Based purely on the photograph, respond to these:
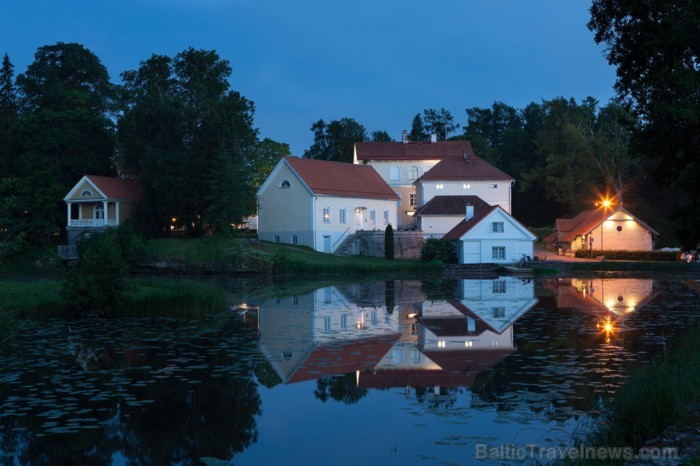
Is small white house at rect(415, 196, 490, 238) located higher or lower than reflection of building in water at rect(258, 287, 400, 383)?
higher

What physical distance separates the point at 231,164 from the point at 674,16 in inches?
1507

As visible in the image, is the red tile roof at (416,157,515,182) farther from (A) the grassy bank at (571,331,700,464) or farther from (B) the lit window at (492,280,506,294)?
(A) the grassy bank at (571,331,700,464)

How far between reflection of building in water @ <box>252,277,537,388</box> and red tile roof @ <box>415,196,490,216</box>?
28.4 m

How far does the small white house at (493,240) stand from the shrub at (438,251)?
0.64 m

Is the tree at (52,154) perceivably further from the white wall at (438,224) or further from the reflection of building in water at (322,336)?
the reflection of building in water at (322,336)

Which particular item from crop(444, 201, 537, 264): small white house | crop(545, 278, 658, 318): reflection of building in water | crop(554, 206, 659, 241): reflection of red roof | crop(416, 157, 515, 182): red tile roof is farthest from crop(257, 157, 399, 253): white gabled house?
crop(545, 278, 658, 318): reflection of building in water

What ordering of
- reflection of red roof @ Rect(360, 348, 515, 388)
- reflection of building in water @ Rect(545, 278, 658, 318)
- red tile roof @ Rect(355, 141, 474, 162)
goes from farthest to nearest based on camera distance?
red tile roof @ Rect(355, 141, 474, 162) → reflection of building in water @ Rect(545, 278, 658, 318) → reflection of red roof @ Rect(360, 348, 515, 388)

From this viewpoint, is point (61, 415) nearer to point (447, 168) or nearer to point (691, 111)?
point (691, 111)

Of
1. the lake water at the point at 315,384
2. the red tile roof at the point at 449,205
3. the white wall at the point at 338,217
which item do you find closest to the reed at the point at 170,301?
the lake water at the point at 315,384

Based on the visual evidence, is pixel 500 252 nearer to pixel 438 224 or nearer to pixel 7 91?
pixel 438 224

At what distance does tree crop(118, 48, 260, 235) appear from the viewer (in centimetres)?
5172

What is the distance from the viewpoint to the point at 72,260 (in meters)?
52.3

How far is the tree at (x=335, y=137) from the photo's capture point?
8762cm

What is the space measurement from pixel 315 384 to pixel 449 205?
49004mm
